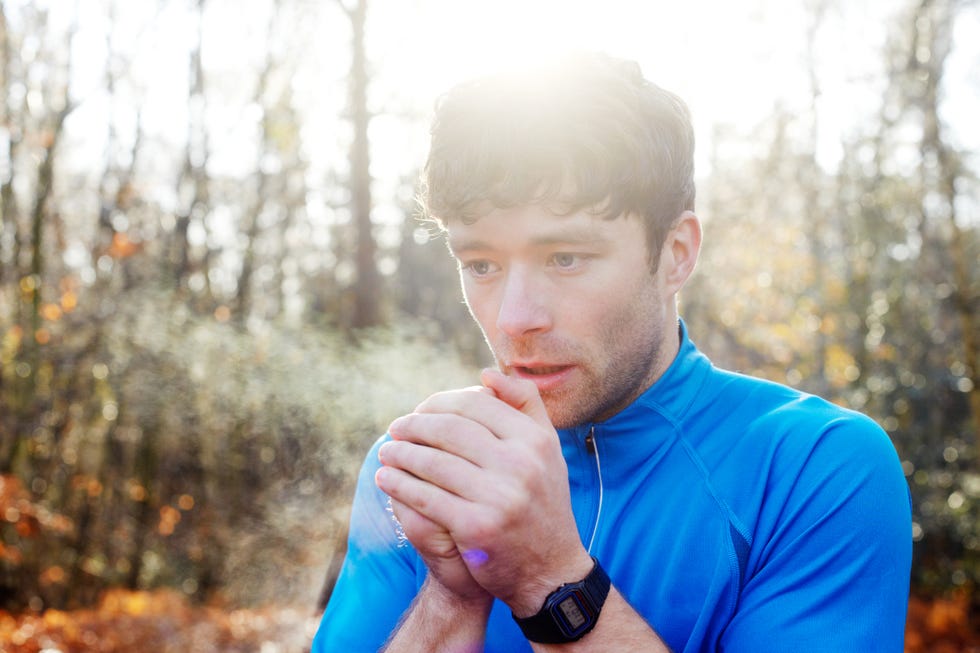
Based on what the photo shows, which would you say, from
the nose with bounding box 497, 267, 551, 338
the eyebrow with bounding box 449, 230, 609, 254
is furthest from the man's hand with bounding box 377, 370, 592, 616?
the eyebrow with bounding box 449, 230, 609, 254

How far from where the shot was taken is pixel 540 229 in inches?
72.9

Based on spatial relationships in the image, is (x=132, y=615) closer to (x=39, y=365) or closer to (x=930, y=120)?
(x=39, y=365)

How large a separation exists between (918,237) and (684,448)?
1329 centimetres

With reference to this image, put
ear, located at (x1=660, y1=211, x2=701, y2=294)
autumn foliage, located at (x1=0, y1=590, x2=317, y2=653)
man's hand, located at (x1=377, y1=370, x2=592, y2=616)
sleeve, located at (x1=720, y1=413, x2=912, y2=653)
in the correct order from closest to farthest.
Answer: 1. man's hand, located at (x1=377, y1=370, x2=592, y2=616)
2. sleeve, located at (x1=720, y1=413, x2=912, y2=653)
3. ear, located at (x1=660, y1=211, x2=701, y2=294)
4. autumn foliage, located at (x1=0, y1=590, x2=317, y2=653)

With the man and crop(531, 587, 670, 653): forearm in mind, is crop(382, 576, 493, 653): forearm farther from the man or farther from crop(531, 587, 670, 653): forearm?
crop(531, 587, 670, 653): forearm

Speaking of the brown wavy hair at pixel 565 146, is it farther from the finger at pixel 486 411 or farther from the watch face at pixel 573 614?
the watch face at pixel 573 614

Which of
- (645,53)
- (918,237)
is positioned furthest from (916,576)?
(645,53)

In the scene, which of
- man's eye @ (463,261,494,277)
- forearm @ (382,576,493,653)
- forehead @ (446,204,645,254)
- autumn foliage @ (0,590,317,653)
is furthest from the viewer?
autumn foliage @ (0,590,317,653)

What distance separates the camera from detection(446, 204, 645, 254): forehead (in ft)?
6.09

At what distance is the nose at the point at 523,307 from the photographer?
1.86m

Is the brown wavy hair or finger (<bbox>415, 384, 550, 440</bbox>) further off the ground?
the brown wavy hair

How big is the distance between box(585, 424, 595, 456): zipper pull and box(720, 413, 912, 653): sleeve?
432 millimetres

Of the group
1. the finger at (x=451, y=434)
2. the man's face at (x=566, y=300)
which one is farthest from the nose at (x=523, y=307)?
the finger at (x=451, y=434)

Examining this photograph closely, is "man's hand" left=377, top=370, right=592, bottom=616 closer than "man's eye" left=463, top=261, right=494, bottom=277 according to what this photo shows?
Yes
